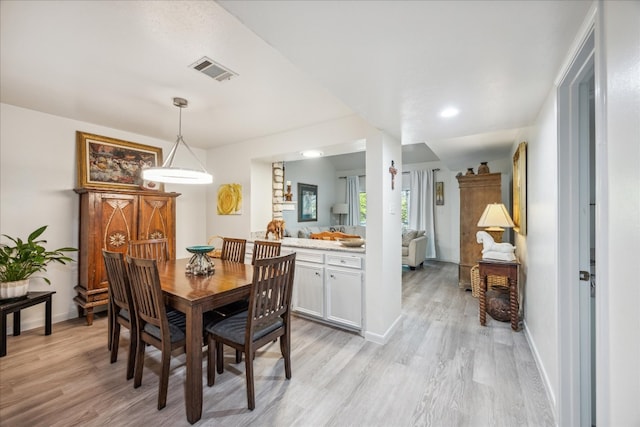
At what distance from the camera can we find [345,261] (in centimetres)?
297

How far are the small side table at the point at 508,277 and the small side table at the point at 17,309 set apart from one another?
4684 millimetres

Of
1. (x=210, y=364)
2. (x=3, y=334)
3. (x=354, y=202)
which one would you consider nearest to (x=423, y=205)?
(x=354, y=202)

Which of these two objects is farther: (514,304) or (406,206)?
(406,206)

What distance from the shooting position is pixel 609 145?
0.91 metres

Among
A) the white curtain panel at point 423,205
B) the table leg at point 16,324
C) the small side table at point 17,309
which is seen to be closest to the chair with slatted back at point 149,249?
the small side table at point 17,309

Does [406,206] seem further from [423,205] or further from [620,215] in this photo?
[620,215]

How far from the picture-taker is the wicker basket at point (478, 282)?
372 cm

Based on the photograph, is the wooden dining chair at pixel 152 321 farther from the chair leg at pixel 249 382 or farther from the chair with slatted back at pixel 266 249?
the chair with slatted back at pixel 266 249

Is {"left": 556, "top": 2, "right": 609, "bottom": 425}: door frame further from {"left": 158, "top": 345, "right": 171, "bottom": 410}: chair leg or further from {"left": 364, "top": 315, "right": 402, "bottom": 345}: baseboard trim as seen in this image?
{"left": 158, "top": 345, "right": 171, "bottom": 410}: chair leg

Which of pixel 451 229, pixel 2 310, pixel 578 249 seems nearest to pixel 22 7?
pixel 2 310

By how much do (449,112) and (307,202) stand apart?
496 centimetres

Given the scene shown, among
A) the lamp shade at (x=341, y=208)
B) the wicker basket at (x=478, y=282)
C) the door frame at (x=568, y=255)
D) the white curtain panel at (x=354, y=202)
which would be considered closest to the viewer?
the door frame at (x=568, y=255)

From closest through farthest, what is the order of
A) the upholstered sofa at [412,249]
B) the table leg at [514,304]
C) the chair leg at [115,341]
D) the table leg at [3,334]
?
the chair leg at [115,341], the table leg at [3,334], the table leg at [514,304], the upholstered sofa at [412,249]

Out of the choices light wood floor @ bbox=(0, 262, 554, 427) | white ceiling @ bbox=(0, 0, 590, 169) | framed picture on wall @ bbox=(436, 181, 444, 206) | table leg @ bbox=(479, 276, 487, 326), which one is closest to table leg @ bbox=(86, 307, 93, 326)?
light wood floor @ bbox=(0, 262, 554, 427)
